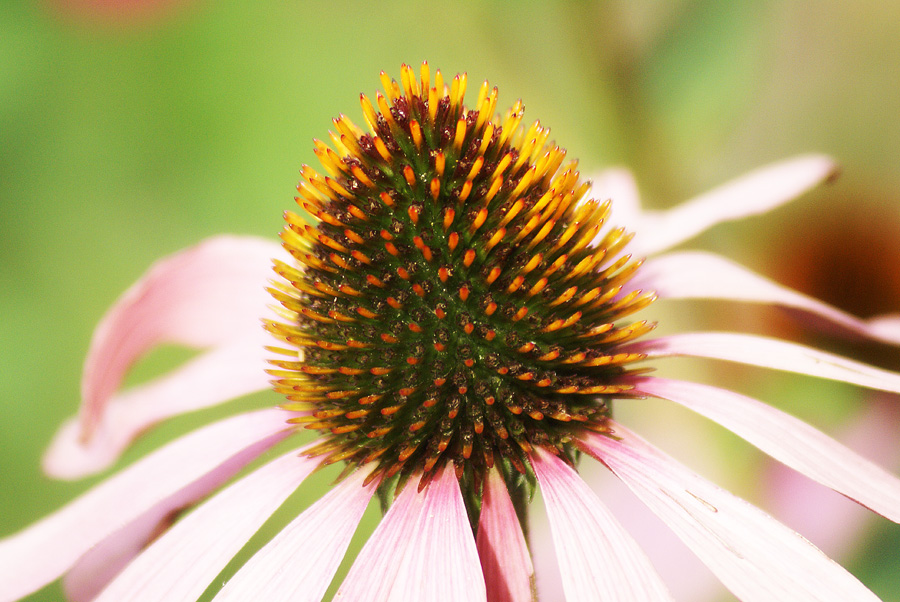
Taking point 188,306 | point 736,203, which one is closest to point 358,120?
point 188,306

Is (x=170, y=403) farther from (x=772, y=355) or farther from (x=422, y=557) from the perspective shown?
(x=772, y=355)

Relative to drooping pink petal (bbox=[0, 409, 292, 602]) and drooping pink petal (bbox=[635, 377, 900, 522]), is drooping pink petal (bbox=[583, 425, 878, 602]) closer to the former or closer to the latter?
drooping pink petal (bbox=[635, 377, 900, 522])

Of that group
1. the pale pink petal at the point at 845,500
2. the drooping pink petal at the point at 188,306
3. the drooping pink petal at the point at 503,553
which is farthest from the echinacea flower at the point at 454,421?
the pale pink petal at the point at 845,500

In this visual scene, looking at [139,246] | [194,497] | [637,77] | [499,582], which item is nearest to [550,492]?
[499,582]

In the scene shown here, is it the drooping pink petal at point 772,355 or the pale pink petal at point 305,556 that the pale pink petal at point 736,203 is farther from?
the pale pink petal at point 305,556

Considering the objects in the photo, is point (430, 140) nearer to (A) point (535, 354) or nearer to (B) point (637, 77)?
(A) point (535, 354)

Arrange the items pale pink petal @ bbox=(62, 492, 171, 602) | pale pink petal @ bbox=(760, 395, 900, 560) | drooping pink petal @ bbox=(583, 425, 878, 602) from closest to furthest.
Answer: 1. drooping pink petal @ bbox=(583, 425, 878, 602)
2. pale pink petal @ bbox=(62, 492, 171, 602)
3. pale pink petal @ bbox=(760, 395, 900, 560)

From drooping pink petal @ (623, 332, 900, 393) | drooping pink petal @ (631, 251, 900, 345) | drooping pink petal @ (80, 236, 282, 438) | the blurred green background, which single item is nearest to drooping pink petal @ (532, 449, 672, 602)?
drooping pink petal @ (623, 332, 900, 393)
